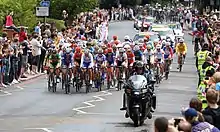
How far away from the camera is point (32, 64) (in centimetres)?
3272

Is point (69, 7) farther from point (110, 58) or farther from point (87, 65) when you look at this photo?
point (87, 65)

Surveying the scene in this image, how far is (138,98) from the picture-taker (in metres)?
18.5

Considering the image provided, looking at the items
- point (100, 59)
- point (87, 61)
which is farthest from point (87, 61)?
point (100, 59)

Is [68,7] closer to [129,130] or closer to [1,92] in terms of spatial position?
[1,92]

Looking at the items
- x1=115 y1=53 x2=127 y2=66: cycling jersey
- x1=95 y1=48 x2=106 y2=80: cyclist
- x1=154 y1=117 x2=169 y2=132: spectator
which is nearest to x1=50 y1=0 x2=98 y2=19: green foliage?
x1=115 y1=53 x2=127 y2=66: cycling jersey

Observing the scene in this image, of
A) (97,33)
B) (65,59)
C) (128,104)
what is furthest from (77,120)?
(97,33)

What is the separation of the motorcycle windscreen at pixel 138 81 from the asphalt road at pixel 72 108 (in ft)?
3.62

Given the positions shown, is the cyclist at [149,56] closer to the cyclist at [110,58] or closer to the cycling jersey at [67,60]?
the cyclist at [110,58]

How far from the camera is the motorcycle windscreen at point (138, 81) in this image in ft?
61.5

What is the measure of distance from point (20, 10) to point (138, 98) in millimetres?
22793

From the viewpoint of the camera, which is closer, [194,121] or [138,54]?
[194,121]

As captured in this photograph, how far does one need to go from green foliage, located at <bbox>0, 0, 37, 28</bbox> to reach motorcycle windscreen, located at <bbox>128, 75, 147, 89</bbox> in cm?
1911

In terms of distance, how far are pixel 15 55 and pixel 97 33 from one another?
910 inches

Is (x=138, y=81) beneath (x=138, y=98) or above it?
above
